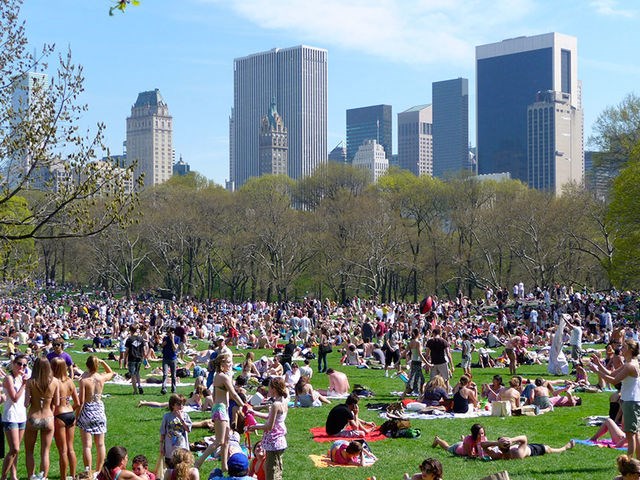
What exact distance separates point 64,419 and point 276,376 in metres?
7.56

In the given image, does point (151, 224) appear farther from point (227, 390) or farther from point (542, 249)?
point (227, 390)

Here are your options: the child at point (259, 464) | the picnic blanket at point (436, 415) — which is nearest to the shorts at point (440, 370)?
the picnic blanket at point (436, 415)

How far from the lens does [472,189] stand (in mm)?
72938

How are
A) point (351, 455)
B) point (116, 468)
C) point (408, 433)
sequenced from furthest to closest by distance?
point (408, 433) → point (351, 455) → point (116, 468)

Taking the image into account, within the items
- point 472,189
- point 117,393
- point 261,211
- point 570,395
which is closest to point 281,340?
point 117,393

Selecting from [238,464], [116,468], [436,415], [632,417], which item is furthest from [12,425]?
[436,415]

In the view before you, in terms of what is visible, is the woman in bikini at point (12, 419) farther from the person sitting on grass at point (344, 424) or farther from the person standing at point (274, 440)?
the person sitting on grass at point (344, 424)

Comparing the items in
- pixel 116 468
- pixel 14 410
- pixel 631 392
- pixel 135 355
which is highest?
pixel 631 392

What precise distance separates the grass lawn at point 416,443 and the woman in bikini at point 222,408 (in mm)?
563

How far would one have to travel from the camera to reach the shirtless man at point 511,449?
12477 mm

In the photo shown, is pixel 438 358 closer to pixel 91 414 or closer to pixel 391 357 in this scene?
pixel 391 357

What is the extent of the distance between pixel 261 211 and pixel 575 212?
2372 cm

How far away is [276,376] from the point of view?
17.9m

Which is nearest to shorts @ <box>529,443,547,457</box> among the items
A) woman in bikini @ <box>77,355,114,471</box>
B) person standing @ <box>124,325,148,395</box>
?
woman in bikini @ <box>77,355,114,471</box>
